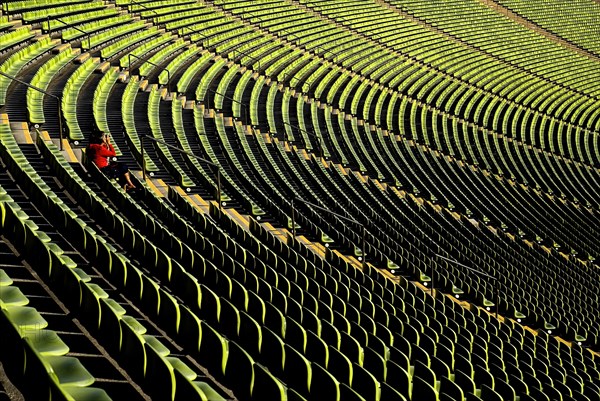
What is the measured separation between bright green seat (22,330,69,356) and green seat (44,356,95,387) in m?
0.13

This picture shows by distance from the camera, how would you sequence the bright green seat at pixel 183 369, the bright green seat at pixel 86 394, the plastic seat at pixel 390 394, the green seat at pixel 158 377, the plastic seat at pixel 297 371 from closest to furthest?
the bright green seat at pixel 86 394 < the green seat at pixel 158 377 < the bright green seat at pixel 183 369 < the plastic seat at pixel 297 371 < the plastic seat at pixel 390 394

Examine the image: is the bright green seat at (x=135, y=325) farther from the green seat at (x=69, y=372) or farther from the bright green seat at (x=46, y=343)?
the green seat at (x=69, y=372)

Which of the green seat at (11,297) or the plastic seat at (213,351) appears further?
the plastic seat at (213,351)

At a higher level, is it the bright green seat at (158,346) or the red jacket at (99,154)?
the bright green seat at (158,346)

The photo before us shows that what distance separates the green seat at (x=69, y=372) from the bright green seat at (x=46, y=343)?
0.13 metres

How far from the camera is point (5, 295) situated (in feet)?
16.8

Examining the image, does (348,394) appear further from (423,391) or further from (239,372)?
(423,391)

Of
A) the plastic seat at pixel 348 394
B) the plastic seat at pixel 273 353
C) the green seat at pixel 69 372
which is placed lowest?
the plastic seat at pixel 273 353

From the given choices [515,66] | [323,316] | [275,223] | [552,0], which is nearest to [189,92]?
[275,223]

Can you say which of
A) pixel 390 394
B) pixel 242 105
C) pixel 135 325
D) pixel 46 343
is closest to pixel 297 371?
pixel 390 394

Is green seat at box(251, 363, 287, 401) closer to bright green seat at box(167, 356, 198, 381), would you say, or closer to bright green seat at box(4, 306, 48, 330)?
bright green seat at box(167, 356, 198, 381)

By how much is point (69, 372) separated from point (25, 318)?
0.63 m

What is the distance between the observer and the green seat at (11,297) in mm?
5027

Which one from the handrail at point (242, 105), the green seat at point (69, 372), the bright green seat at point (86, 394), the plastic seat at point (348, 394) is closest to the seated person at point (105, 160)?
the plastic seat at point (348, 394)
